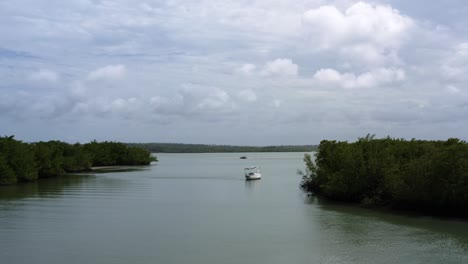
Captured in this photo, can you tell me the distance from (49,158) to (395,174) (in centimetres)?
5488

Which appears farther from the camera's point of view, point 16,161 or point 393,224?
point 16,161

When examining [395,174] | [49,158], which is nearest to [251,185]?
[395,174]

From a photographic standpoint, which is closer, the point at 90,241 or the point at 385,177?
the point at 90,241

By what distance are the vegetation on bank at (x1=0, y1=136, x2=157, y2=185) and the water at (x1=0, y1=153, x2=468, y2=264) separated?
63.3ft

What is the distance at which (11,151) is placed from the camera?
202 feet

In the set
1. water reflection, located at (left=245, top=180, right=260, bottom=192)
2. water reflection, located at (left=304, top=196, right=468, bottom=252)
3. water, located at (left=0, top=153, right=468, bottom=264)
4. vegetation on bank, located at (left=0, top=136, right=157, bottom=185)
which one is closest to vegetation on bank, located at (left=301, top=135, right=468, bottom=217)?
water reflection, located at (left=304, top=196, right=468, bottom=252)

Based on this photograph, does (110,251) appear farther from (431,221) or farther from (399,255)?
(431,221)

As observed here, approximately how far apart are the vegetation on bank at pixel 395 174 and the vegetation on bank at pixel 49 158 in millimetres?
35784

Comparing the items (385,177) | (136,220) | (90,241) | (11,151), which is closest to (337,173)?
(385,177)

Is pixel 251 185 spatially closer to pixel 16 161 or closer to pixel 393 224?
pixel 16 161

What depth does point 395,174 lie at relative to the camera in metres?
35.7

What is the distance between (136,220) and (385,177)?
18.3 meters

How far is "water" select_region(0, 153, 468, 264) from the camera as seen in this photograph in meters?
21.9

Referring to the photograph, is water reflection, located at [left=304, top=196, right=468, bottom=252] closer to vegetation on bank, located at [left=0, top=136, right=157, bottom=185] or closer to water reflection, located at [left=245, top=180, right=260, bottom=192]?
water reflection, located at [left=245, top=180, right=260, bottom=192]
